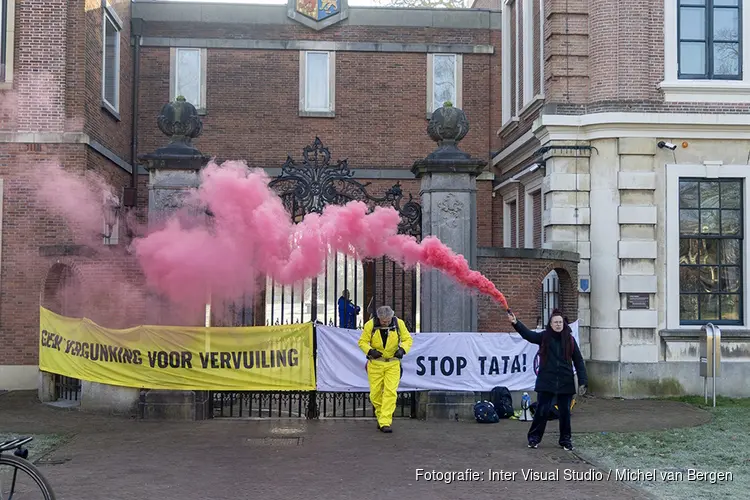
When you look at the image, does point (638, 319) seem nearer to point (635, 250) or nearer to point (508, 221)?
point (635, 250)

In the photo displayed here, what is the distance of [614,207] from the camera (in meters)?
14.5

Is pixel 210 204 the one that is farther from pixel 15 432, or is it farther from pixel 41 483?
pixel 41 483

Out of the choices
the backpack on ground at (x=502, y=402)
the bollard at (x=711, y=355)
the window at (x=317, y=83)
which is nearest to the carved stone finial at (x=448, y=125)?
the backpack on ground at (x=502, y=402)

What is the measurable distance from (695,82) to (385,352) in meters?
8.59

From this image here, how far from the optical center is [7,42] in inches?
579

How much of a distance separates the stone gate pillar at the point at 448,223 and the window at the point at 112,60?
30.3 ft

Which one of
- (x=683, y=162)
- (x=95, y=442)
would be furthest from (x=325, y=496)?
(x=683, y=162)

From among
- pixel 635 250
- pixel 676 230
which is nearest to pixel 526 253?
pixel 635 250

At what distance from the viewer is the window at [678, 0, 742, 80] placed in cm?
1479

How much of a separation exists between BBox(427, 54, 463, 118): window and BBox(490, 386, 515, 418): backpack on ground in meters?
10.8

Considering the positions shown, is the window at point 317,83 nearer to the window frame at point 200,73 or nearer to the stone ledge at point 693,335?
the window frame at point 200,73

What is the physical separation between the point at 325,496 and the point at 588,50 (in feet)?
36.4

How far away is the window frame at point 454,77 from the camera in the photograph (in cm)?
2053

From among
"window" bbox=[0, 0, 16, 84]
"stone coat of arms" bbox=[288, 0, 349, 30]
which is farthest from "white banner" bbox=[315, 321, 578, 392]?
"stone coat of arms" bbox=[288, 0, 349, 30]
